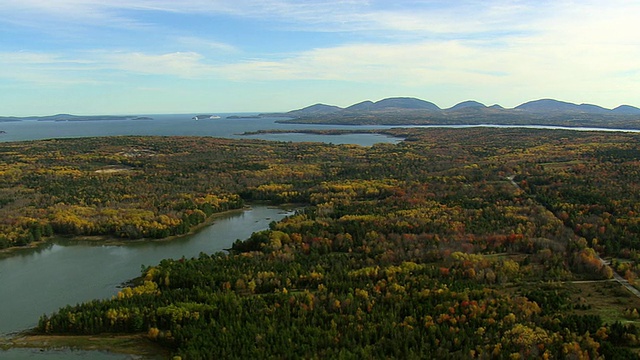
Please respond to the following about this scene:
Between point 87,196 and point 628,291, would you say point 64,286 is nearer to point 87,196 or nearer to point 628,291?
point 87,196

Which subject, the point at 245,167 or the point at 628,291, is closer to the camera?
the point at 628,291

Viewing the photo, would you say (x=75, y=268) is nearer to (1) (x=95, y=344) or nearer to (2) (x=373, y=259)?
(1) (x=95, y=344)

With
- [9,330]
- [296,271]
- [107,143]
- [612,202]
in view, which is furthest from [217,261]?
[107,143]

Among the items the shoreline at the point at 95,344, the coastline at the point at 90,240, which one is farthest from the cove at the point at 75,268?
the shoreline at the point at 95,344

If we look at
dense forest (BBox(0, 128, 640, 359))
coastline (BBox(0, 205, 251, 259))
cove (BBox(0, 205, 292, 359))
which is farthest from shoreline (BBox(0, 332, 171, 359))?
coastline (BBox(0, 205, 251, 259))

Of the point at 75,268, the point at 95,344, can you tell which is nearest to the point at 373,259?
the point at 95,344

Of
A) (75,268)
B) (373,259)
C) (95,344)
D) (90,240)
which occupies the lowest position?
(95,344)

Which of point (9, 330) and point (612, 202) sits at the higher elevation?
point (612, 202)
